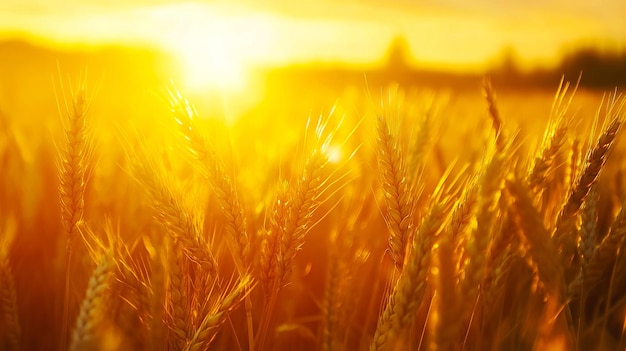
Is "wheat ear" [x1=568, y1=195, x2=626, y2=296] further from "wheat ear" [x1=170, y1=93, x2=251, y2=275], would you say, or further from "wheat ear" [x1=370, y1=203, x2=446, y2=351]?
"wheat ear" [x1=170, y1=93, x2=251, y2=275]

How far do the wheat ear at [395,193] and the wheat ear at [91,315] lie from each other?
476 mm

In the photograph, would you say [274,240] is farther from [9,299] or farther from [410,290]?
[9,299]

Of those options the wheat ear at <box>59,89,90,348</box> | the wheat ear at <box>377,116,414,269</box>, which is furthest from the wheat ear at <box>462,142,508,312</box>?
the wheat ear at <box>59,89,90,348</box>

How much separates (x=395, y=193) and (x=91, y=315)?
1.79 feet

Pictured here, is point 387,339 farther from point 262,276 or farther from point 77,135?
point 77,135

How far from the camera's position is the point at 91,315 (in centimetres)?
67

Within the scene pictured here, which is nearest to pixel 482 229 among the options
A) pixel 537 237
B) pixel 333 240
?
pixel 537 237

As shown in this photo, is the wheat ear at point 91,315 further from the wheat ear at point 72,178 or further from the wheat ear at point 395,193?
the wheat ear at point 395,193

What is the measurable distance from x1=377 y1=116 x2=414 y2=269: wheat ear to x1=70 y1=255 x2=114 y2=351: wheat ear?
1.56ft

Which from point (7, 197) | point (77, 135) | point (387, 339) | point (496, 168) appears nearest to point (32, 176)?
point (7, 197)

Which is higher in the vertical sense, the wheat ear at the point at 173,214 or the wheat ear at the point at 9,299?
the wheat ear at the point at 173,214

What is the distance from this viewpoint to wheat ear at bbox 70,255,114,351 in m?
0.63

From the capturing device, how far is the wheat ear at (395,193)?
3.32ft

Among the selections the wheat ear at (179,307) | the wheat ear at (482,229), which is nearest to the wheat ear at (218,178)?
the wheat ear at (179,307)
